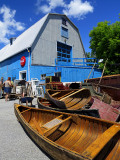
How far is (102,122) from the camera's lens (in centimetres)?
273

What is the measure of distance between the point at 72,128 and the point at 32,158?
1334 mm

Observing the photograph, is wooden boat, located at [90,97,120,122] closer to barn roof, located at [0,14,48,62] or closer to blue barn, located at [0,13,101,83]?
blue barn, located at [0,13,101,83]

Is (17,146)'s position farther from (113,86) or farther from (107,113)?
(113,86)

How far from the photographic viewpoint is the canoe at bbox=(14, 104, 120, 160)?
6.09ft

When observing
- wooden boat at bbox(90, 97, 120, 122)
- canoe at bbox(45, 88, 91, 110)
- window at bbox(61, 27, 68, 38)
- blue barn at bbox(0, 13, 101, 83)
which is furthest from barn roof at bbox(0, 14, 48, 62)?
wooden boat at bbox(90, 97, 120, 122)

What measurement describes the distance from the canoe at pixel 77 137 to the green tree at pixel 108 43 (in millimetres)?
13021

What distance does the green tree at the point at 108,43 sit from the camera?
14298 millimetres

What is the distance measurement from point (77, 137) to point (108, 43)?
572 inches

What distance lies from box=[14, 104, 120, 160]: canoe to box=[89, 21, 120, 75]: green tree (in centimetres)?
1302

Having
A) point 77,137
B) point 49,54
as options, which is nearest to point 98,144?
point 77,137

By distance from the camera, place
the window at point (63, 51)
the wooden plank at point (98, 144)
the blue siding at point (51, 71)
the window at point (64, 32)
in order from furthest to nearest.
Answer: the window at point (64, 32) < the window at point (63, 51) < the blue siding at point (51, 71) < the wooden plank at point (98, 144)

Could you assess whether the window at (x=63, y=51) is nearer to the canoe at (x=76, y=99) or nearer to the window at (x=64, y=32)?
the window at (x=64, y=32)

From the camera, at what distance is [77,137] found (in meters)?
3.09

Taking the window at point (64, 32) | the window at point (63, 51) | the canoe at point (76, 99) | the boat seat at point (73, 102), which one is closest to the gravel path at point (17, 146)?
the canoe at point (76, 99)
